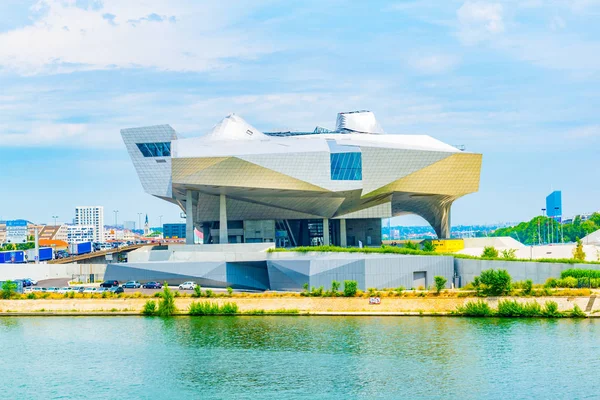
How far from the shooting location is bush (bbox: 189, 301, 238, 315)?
53.0m

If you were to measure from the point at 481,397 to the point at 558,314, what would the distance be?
18721 mm

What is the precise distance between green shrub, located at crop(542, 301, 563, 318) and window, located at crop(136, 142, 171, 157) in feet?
111

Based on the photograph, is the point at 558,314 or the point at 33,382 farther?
the point at 558,314

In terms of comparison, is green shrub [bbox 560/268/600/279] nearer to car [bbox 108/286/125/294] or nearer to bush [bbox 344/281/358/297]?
bush [bbox 344/281/358/297]

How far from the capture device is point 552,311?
4950 cm

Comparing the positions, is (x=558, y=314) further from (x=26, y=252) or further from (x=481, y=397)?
(x=26, y=252)

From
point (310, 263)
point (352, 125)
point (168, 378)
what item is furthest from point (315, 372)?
point (352, 125)

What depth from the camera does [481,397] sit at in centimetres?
3244

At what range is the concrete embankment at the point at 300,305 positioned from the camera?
50719 mm

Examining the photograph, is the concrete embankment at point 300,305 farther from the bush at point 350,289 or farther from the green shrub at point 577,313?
the bush at point 350,289

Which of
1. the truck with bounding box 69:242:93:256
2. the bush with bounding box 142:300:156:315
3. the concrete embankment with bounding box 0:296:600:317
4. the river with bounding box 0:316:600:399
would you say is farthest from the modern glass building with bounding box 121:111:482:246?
the truck with bounding box 69:242:93:256

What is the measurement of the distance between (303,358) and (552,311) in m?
17.7

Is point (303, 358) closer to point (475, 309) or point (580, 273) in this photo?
point (475, 309)

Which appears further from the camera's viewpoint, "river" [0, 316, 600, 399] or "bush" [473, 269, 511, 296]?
"bush" [473, 269, 511, 296]
